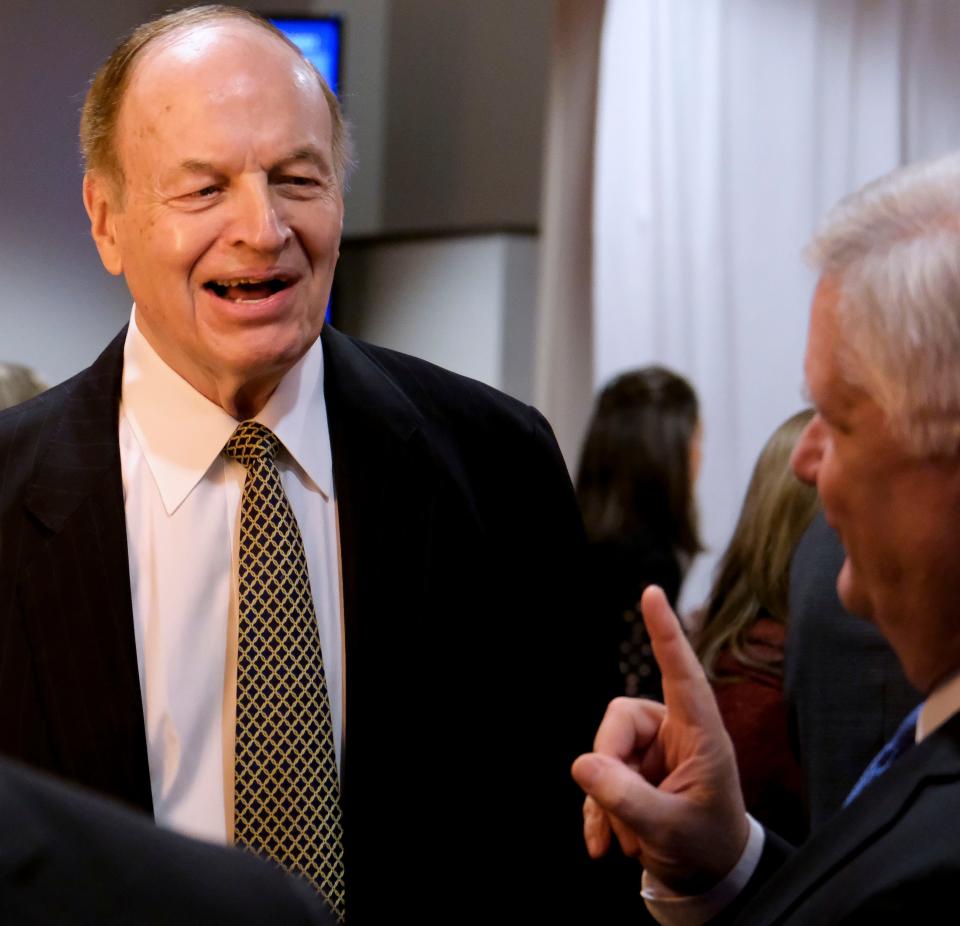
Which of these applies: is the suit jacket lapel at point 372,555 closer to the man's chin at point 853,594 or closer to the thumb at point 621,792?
the thumb at point 621,792

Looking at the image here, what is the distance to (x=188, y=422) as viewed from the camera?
1.71 meters

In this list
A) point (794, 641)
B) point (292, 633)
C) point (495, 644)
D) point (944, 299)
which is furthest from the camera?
point (794, 641)

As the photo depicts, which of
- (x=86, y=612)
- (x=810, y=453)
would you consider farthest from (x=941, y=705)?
(x=86, y=612)

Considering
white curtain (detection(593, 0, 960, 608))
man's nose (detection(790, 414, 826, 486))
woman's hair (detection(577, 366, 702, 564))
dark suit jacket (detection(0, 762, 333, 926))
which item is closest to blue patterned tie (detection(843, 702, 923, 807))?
man's nose (detection(790, 414, 826, 486))

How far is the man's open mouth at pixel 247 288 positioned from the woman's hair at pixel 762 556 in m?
1.14

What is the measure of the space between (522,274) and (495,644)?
12.3ft

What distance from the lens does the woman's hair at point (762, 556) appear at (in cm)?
253

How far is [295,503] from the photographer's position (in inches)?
68.0

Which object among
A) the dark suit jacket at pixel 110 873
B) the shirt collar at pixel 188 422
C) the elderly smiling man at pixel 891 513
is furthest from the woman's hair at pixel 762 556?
the dark suit jacket at pixel 110 873

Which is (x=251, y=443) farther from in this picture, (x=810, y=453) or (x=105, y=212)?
(x=810, y=453)

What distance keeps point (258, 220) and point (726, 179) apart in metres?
3.69

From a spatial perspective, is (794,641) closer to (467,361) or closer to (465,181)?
(467,361)

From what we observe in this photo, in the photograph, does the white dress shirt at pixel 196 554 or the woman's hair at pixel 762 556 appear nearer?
the white dress shirt at pixel 196 554

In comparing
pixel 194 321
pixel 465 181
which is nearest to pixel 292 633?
pixel 194 321
